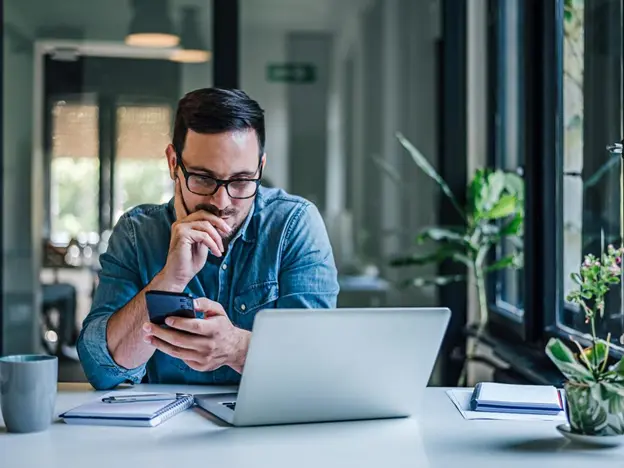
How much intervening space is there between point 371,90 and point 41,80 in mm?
1501

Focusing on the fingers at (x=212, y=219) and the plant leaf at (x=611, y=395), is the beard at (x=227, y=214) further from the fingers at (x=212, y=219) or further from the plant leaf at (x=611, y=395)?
the plant leaf at (x=611, y=395)

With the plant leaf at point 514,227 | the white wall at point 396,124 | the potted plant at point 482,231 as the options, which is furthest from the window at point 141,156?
the plant leaf at point 514,227

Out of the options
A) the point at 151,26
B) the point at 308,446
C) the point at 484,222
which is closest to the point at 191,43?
the point at 151,26

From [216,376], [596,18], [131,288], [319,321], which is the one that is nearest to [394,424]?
[319,321]

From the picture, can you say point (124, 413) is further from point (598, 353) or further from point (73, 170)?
point (73, 170)

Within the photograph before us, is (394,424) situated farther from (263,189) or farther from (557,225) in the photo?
(557,225)

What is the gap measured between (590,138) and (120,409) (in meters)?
1.68

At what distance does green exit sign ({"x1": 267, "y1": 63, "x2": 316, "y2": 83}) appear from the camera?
395 cm

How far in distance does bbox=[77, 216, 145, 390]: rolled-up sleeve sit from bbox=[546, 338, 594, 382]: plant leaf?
0.89 metres

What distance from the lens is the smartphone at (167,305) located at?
1.51 m

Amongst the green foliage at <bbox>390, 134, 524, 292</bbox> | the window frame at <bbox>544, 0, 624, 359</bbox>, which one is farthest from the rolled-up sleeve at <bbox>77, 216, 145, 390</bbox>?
the green foliage at <bbox>390, 134, 524, 292</bbox>

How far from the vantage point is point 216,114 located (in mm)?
2018

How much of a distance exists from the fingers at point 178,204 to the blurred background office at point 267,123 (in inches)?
73.7

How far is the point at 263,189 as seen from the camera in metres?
2.13
